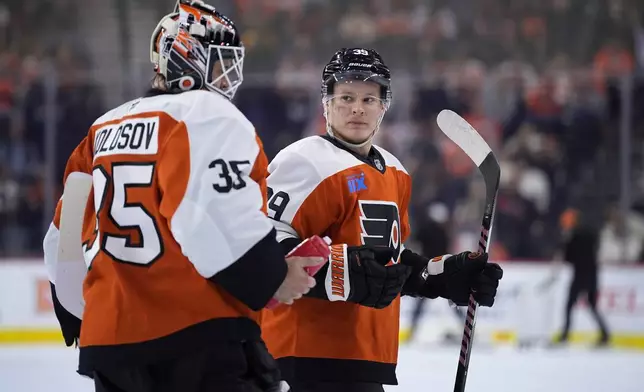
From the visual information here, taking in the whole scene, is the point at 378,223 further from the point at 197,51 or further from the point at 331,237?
the point at 197,51

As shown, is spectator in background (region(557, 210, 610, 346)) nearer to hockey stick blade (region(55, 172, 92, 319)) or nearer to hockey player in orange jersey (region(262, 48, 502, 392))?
hockey player in orange jersey (region(262, 48, 502, 392))

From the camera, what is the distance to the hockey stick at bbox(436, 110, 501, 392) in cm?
253

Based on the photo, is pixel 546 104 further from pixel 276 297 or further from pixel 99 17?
pixel 276 297

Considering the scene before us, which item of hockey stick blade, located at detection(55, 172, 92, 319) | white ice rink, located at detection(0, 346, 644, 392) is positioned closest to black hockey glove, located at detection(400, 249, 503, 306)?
hockey stick blade, located at detection(55, 172, 92, 319)

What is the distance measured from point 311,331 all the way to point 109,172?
2.62 ft

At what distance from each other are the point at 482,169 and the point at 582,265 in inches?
201

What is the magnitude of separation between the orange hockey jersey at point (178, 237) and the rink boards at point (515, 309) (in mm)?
5843

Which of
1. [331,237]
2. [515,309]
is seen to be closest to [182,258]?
[331,237]

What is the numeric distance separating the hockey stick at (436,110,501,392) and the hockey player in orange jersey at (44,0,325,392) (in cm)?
85

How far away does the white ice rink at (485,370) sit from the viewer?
5039mm

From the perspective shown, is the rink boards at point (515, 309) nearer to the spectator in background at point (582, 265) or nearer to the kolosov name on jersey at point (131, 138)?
the spectator in background at point (582, 265)

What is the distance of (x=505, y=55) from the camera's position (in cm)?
938

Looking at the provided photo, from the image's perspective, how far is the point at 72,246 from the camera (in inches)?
76.1

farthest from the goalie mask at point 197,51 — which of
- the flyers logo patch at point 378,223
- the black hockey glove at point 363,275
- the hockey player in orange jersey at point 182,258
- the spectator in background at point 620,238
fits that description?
the spectator in background at point 620,238
